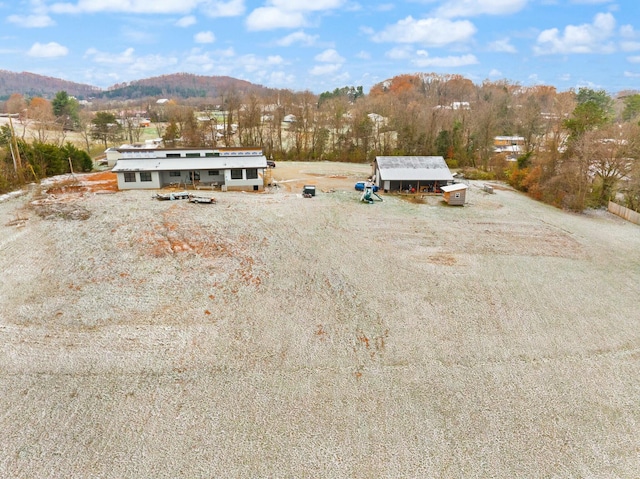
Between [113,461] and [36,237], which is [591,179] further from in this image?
[36,237]

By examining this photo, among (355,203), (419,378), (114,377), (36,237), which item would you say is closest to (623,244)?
(355,203)

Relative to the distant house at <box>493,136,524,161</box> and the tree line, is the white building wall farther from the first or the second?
the distant house at <box>493,136,524,161</box>

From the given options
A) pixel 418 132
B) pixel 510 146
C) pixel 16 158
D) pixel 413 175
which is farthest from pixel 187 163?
pixel 510 146

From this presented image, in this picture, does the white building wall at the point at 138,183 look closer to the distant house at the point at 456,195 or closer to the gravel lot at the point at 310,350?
the gravel lot at the point at 310,350

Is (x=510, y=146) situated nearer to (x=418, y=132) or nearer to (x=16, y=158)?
(x=418, y=132)

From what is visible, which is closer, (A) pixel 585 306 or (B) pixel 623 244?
(A) pixel 585 306

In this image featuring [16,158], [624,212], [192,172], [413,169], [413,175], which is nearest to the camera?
[624,212]
